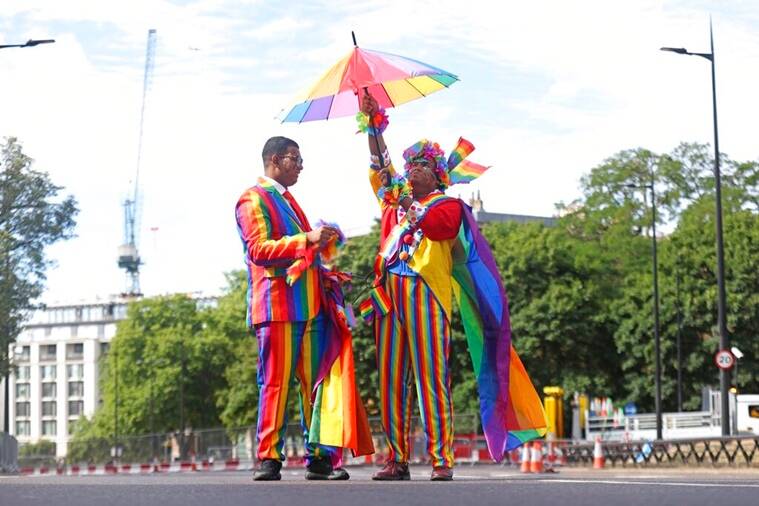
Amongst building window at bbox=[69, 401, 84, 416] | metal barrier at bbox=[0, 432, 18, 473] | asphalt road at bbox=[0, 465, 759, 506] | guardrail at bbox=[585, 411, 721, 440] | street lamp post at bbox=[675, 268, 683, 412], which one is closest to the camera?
asphalt road at bbox=[0, 465, 759, 506]

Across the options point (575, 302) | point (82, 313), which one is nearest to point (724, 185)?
point (575, 302)

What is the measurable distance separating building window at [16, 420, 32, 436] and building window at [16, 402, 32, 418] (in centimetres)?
84

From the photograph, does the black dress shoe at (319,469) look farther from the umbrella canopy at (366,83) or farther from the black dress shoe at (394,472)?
the umbrella canopy at (366,83)

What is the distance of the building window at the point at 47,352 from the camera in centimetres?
18475

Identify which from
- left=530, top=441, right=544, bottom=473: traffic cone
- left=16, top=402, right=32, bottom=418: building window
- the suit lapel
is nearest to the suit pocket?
the suit lapel

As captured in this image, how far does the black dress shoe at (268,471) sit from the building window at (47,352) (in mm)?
177455

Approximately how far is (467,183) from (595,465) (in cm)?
2497

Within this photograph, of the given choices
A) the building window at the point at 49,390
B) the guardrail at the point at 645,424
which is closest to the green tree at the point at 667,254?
the guardrail at the point at 645,424

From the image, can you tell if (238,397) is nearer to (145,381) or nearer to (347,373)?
(145,381)

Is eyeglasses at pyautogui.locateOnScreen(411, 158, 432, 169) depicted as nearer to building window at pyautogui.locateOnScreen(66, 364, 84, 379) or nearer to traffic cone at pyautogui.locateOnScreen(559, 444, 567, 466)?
traffic cone at pyautogui.locateOnScreen(559, 444, 567, 466)

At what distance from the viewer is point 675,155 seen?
249 ft

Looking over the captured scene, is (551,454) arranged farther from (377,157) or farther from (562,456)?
(377,157)

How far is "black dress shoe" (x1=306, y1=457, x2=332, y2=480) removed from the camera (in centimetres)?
1086

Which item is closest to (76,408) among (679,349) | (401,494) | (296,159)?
(679,349)
